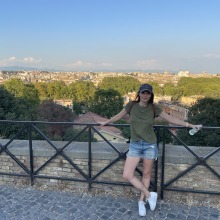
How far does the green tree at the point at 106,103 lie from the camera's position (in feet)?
145

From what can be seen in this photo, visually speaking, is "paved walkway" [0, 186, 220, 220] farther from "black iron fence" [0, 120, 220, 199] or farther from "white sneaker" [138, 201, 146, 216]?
"black iron fence" [0, 120, 220, 199]

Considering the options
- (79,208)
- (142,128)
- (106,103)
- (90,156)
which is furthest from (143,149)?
(106,103)

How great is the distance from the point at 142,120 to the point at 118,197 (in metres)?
1.42

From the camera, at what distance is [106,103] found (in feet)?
146

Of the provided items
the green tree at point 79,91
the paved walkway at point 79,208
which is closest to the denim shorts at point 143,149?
the paved walkway at point 79,208

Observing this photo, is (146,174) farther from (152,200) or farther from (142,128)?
(142,128)

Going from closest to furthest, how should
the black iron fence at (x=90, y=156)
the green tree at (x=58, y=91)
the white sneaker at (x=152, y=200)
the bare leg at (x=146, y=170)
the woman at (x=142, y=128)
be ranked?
the woman at (x=142, y=128) → the bare leg at (x=146, y=170) → the white sneaker at (x=152, y=200) → the black iron fence at (x=90, y=156) → the green tree at (x=58, y=91)

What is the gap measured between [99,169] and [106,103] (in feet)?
132

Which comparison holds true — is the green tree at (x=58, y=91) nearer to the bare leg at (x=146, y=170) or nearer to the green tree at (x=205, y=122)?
the green tree at (x=205, y=122)

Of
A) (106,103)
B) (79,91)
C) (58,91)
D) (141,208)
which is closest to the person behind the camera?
(141,208)

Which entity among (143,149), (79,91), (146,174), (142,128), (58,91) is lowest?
(58,91)

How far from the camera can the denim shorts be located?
11.1ft

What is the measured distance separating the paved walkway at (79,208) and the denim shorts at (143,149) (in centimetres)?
81

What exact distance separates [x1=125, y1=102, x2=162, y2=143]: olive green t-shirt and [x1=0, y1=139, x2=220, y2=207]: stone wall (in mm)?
696
